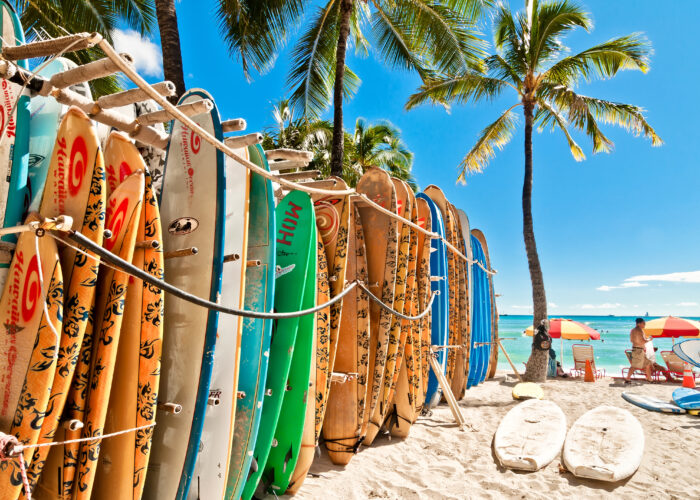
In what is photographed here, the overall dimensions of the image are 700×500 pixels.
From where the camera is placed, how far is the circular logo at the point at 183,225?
214cm

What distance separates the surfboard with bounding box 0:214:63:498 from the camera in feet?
4.85

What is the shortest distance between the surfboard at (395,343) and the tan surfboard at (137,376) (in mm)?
2304

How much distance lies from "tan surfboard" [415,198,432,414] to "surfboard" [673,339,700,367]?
6731 millimetres

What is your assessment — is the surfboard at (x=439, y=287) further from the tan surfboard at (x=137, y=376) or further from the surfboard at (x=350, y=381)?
the tan surfboard at (x=137, y=376)

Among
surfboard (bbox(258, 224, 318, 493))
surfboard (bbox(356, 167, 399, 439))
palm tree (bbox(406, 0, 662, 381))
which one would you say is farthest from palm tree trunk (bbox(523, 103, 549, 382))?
surfboard (bbox(258, 224, 318, 493))

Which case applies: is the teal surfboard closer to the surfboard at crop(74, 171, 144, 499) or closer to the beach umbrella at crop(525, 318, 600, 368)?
the surfboard at crop(74, 171, 144, 499)

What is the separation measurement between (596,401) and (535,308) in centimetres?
291

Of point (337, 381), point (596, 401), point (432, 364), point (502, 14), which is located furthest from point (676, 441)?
point (502, 14)

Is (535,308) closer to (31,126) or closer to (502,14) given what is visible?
(502,14)

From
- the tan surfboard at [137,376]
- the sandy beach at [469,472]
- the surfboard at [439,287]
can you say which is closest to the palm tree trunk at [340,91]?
the surfboard at [439,287]

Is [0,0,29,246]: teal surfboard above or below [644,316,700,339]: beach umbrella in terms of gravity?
above

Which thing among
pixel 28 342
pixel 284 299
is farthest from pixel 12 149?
pixel 284 299

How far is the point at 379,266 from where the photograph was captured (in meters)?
3.88

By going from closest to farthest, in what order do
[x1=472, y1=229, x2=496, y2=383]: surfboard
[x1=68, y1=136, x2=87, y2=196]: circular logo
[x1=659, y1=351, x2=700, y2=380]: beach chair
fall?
[x1=68, y1=136, x2=87, y2=196]: circular logo → [x1=472, y1=229, x2=496, y2=383]: surfboard → [x1=659, y1=351, x2=700, y2=380]: beach chair
